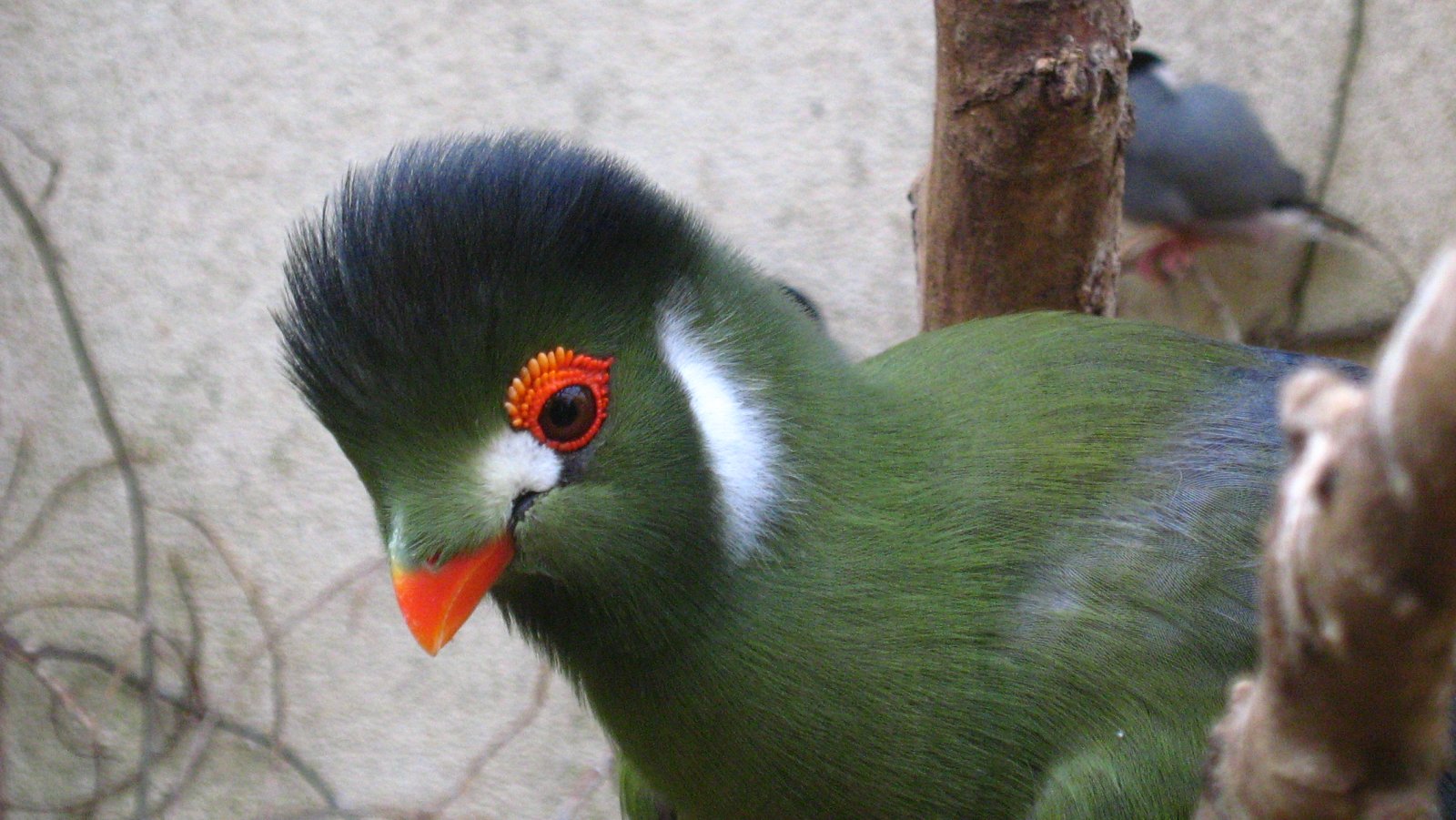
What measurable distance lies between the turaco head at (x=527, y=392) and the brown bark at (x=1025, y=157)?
1.38 ft

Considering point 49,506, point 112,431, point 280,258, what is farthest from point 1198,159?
point 49,506

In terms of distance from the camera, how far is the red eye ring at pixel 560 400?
108 cm

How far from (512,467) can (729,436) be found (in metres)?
0.21

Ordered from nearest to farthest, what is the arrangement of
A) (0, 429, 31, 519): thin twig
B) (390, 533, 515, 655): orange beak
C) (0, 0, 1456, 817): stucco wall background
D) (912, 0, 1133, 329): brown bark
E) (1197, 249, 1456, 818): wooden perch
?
1. (1197, 249, 1456, 818): wooden perch
2. (390, 533, 515, 655): orange beak
3. (912, 0, 1133, 329): brown bark
4. (0, 0, 1456, 817): stucco wall background
5. (0, 429, 31, 519): thin twig

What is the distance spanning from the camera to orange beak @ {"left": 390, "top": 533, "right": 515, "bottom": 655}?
1.05 meters

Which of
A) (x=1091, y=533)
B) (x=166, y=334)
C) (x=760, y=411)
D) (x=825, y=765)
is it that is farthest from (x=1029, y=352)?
(x=166, y=334)

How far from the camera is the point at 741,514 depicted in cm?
117

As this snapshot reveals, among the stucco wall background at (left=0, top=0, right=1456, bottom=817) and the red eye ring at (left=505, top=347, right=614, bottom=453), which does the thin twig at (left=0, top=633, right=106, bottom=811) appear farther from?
the red eye ring at (left=505, top=347, right=614, bottom=453)

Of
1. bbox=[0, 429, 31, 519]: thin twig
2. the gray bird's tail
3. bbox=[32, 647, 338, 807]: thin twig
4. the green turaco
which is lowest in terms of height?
bbox=[32, 647, 338, 807]: thin twig

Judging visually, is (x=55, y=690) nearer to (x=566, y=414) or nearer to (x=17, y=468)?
(x=17, y=468)

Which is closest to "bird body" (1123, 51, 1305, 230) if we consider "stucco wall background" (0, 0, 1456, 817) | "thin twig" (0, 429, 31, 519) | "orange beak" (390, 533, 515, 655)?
"stucco wall background" (0, 0, 1456, 817)

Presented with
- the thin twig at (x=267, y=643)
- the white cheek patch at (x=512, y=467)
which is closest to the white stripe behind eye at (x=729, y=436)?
the white cheek patch at (x=512, y=467)

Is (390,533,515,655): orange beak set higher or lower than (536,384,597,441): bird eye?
lower

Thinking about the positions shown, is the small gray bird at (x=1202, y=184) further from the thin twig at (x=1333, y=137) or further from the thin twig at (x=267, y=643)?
the thin twig at (x=267, y=643)
